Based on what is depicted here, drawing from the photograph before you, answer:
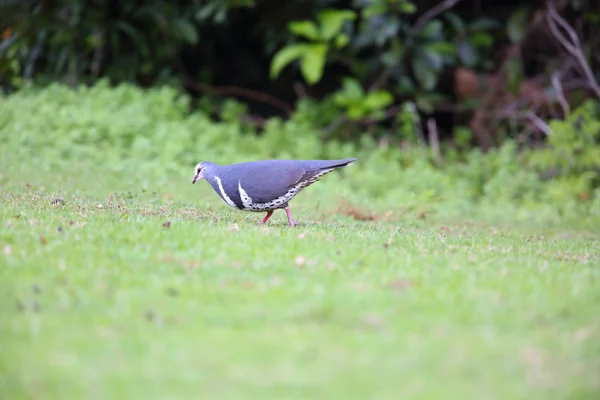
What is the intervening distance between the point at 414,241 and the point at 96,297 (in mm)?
3957

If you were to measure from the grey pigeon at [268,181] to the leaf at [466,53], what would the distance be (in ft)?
34.9

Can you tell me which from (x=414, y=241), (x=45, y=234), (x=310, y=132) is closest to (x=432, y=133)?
(x=310, y=132)

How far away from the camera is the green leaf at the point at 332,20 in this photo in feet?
60.5

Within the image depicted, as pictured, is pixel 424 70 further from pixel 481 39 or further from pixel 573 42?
pixel 573 42

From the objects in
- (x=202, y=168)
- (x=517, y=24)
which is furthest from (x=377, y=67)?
(x=202, y=168)

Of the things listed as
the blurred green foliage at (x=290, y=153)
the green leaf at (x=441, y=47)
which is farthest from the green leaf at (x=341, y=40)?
the blurred green foliage at (x=290, y=153)

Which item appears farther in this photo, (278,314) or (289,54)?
(289,54)

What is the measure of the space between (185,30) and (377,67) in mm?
4818

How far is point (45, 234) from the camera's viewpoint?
308 inches

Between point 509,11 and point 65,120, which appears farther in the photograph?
point 509,11

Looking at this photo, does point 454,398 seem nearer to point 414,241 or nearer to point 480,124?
point 414,241

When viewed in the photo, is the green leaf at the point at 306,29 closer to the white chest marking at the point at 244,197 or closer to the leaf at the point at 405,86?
the leaf at the point at 405,86

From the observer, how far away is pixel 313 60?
60.7ft

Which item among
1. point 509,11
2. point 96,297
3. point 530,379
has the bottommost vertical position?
point 530,379
